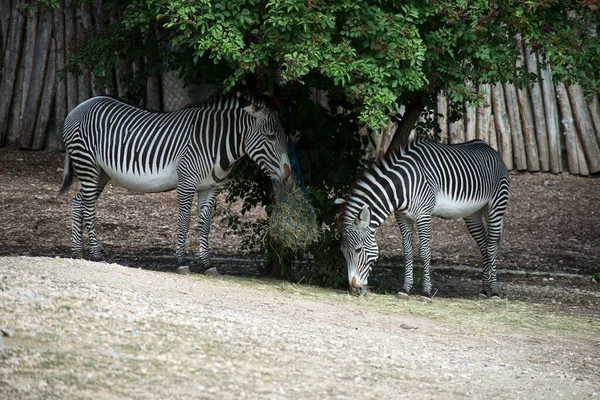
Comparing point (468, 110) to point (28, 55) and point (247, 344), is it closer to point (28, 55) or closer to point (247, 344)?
point (28, 55)

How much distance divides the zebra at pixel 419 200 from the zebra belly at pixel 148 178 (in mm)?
1953

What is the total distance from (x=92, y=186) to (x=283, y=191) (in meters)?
2.35

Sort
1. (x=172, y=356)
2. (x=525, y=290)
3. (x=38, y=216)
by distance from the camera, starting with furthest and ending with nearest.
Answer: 1. (x=38, y=216)
2. (x=525, y=290)
3. (x=172, y=356)

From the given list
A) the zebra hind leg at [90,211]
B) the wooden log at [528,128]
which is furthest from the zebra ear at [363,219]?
the wooden log at [528,128]

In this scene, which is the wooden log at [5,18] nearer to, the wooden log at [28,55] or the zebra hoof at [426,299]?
the wooden log at [28,55]

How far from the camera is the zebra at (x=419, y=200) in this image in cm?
985

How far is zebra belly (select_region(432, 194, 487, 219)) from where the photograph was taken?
10.3 m

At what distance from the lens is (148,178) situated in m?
10.5

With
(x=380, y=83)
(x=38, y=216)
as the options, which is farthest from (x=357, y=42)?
(x=38, y=216)

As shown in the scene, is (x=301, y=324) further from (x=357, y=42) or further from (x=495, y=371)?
(x=357, y=42)

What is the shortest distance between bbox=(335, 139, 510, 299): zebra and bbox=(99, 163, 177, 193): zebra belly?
1.95 m

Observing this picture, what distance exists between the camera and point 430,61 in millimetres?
9453

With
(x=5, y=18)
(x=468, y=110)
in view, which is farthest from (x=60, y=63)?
(x=468, y=110)

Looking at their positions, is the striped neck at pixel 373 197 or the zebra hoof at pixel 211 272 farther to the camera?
the zebra hoof at pixel 211 272
